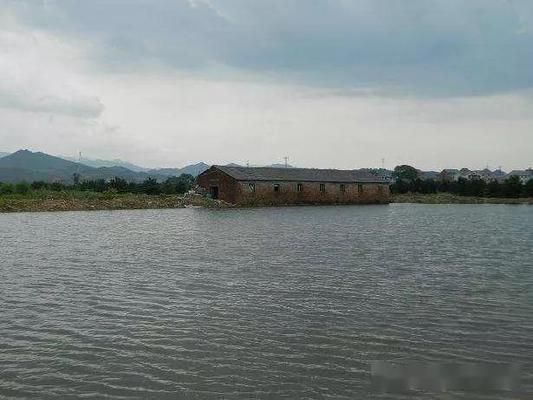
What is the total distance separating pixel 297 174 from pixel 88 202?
2618 cm

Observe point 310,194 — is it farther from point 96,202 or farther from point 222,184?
point 96,202

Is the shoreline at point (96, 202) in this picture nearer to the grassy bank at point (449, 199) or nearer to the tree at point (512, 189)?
the grassy bank at point (449, 199)

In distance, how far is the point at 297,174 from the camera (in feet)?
220

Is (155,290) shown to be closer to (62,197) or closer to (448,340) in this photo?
(448,340)

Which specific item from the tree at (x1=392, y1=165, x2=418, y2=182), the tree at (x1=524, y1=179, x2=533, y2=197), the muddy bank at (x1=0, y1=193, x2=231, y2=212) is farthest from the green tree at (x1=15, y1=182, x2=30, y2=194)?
the tree at (x1=392, y1=165, x2=418, y2=182)

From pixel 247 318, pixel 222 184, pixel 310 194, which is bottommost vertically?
pixel 247 318

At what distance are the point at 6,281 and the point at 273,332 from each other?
8398 mm

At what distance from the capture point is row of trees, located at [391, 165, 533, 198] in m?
83.4

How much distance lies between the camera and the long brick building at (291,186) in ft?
200

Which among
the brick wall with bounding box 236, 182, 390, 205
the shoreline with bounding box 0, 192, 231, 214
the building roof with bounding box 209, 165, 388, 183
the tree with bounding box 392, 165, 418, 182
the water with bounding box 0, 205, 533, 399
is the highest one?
the tree with bounding box 392, 165, 418, 182

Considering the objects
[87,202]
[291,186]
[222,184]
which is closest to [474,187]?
[291,186]

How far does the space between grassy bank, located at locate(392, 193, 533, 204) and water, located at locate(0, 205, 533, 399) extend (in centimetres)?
6148

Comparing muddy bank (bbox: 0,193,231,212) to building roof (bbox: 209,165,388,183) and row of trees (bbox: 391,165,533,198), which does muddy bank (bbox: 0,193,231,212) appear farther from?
row of trees (bbox: 391,165,533,198)

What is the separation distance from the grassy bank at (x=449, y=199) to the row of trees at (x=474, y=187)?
2026 millimetres
